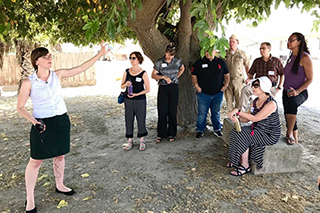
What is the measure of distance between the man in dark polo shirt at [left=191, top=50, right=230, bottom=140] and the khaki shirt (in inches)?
26.8

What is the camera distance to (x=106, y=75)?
881 inches

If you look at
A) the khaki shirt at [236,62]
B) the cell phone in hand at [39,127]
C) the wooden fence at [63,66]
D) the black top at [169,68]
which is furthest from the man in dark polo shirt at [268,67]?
the wooden fence at [63,66]

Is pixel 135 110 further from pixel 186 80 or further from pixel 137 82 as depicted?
pixel 186 80

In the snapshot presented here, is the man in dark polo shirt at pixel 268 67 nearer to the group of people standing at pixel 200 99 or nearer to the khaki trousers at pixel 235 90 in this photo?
the group of people standing at pixel 200 99

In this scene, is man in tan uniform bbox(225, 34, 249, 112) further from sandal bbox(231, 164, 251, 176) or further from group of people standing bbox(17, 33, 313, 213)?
sandal bbox(231, 164, 251, 176)

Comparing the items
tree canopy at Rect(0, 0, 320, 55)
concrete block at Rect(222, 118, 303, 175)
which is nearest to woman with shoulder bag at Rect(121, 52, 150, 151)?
tree canopy at Rect(0, 0, 320, 55)

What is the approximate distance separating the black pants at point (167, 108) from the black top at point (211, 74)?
533 millimetres

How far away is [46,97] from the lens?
130 inches

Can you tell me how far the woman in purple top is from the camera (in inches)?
177

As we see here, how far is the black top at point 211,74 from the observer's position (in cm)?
559

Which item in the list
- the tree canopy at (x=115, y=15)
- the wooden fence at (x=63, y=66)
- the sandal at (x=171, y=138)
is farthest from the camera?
the wooden fence at (x=63, y=66)

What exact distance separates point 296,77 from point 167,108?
2397 mm

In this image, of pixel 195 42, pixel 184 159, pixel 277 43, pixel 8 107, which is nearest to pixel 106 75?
pixel 8 107

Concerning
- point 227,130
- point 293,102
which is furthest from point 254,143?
point 227,130
